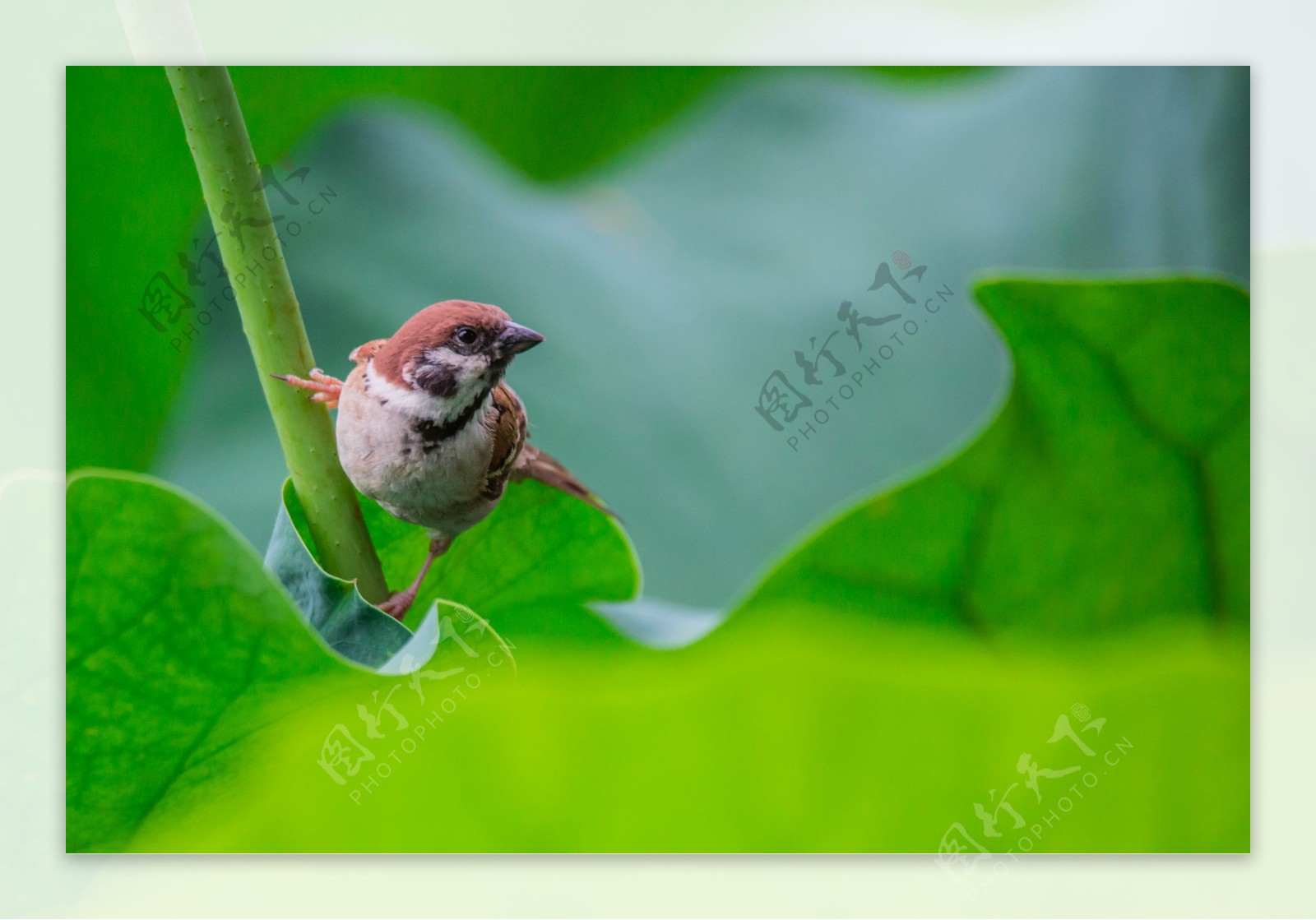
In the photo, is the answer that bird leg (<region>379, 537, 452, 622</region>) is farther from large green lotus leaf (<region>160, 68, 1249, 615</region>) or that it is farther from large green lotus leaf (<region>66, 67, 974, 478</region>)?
large green lotus leaf (<region>66, 67, 974, 478</region>)

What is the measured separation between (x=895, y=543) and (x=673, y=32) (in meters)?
0.84

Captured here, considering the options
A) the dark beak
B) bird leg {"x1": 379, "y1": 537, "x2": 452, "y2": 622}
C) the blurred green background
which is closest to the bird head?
the dark beak

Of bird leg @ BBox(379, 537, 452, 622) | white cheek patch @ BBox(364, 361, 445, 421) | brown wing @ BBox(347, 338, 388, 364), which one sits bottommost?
bird leg @ BBox(379, 537, 452, 622)

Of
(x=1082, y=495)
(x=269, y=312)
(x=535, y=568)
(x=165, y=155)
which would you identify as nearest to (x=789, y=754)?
(x=535, y=568)

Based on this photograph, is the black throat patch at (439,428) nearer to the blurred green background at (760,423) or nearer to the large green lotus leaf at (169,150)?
the blurred green background at (760,423)

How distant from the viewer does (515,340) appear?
5.44ft

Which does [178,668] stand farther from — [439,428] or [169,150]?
[169,150]

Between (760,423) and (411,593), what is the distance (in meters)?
0.56

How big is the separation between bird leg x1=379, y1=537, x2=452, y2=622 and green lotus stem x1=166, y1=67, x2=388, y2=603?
2 cm

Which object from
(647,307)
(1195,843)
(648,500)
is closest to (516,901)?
(648,500)

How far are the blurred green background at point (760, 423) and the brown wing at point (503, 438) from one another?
0.04 meters

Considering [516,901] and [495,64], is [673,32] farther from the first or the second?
[516,901]

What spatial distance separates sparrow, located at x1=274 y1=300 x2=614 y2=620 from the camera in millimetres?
1625

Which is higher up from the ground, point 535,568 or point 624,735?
point 535,568
